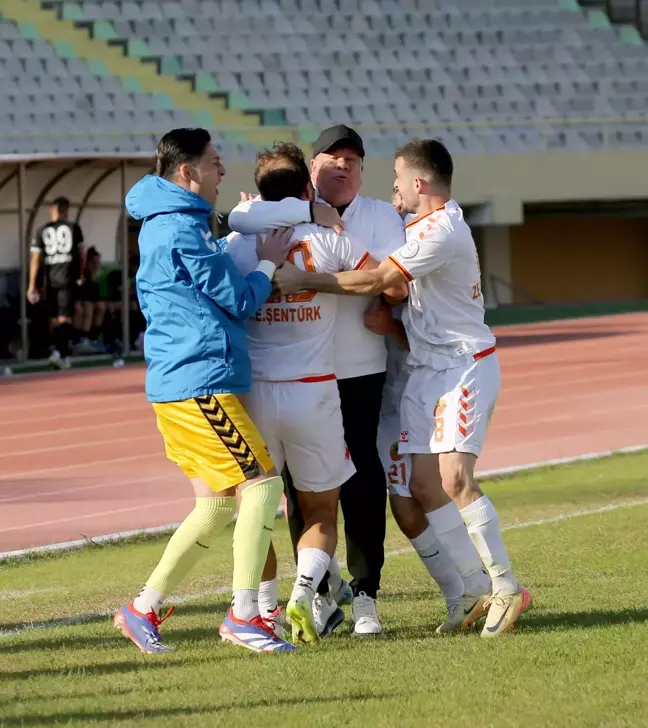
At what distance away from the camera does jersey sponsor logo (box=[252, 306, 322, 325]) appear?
5.79 metres

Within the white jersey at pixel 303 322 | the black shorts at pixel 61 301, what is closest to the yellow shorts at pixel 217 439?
the white jersey at pixel 303 322

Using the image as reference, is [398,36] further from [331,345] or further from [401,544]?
[331,345]

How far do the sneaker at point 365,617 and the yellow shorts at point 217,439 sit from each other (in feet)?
2.50

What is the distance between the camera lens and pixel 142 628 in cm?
564

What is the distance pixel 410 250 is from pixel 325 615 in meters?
1.53

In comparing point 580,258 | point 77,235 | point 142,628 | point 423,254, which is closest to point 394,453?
point 423,254

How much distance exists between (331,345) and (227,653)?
48.4 inches

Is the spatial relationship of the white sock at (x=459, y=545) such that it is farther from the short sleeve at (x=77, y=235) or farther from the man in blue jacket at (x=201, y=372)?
the short sleeve at (x=77, y=235)

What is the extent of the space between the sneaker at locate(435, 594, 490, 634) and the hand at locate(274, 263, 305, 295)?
1.41m

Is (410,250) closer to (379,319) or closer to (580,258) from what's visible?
(379,319)

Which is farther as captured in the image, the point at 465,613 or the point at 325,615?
the point at 325,615

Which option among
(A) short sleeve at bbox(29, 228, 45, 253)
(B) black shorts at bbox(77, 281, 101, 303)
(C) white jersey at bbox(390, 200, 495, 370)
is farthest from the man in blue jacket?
(B) black shorts at bbox(77, 281, 101, 303)

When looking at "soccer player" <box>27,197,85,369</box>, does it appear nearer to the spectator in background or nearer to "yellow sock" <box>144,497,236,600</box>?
the spectator in background

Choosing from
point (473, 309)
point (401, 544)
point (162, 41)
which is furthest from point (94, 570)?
point (162, 41)
